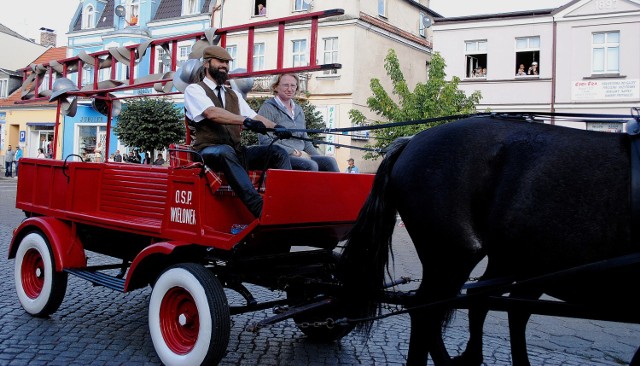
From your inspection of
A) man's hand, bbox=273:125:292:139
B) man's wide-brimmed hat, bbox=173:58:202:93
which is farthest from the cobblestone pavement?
man's wide-brimmed hat, bbox=173:58:202:93

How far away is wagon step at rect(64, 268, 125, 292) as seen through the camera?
15.1 feet

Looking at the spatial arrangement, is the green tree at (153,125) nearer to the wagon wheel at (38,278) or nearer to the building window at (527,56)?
the building window at (527,56)

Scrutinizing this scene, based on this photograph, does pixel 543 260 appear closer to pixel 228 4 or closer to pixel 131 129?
pixel 131 129

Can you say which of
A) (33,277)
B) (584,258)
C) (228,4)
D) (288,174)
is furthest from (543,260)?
(228,4)

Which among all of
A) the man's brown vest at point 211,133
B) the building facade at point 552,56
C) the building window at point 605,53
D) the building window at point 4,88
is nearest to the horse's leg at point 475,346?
the man's brown vest at point 211,133

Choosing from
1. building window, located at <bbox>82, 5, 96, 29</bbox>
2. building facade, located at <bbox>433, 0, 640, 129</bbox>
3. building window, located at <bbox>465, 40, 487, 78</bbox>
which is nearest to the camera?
building facade, located at <bbox>433, 0, 640, 129</bbox>

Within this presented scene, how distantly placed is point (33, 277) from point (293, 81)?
3.11 meters

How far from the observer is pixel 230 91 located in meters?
4.71

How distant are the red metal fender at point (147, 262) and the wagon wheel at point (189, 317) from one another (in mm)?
160

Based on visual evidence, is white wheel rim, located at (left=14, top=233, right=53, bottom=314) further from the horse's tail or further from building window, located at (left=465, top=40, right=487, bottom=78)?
building window, located at (left=465, top=40, right=487, bottom=78)

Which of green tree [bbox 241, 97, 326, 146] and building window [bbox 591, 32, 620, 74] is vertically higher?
building window [bbox 591, 32, 620, 74]

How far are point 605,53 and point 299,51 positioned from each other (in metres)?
11.9

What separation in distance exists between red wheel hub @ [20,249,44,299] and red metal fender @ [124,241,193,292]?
158 centimetres

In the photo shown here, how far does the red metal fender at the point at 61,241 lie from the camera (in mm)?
5184
